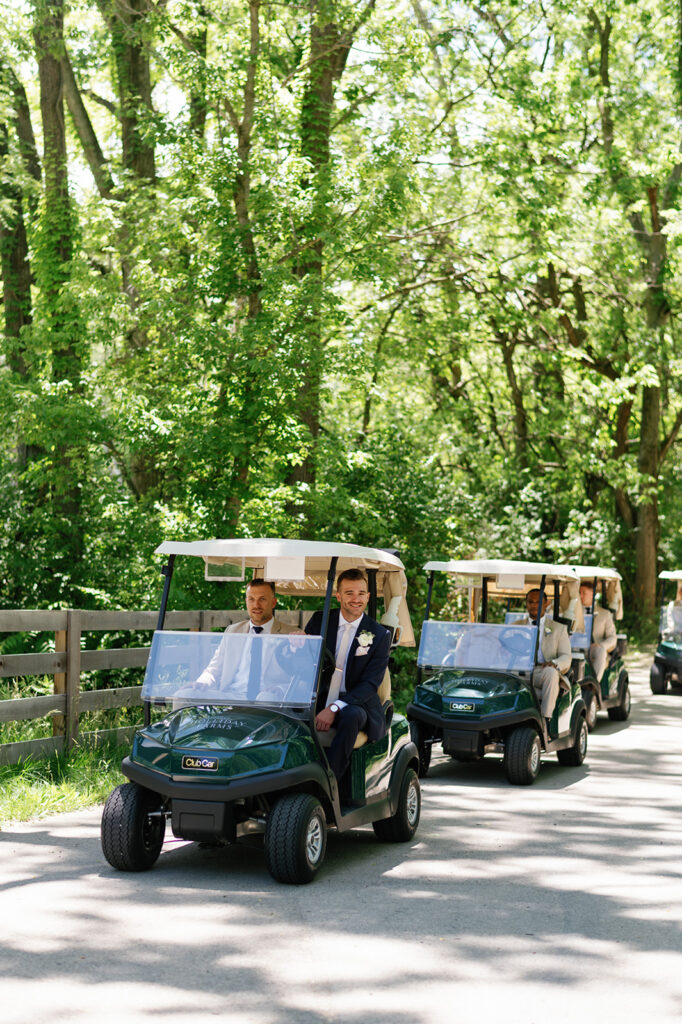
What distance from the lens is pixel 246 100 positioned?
1514cm

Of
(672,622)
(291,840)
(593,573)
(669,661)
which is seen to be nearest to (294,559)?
(291,840)

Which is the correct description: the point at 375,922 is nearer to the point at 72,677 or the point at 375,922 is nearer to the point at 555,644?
the point at 72,677

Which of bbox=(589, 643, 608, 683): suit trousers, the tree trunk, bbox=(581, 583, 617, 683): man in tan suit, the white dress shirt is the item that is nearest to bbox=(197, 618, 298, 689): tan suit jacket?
the white dress shirt

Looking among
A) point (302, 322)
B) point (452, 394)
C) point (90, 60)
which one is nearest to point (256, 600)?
point (302, 322)

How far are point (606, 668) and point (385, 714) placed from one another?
756 centimetres

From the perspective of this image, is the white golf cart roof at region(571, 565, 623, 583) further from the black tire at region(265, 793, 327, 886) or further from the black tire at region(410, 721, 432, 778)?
the black tire at region(265, 793, 327, 886)

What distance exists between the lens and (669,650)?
19906 millimetres

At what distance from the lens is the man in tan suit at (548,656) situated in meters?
11.3

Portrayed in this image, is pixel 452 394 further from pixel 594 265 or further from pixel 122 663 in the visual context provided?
pixel 122 663

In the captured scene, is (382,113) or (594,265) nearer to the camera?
(382,113)

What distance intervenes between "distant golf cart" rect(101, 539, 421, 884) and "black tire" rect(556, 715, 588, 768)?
3.90m

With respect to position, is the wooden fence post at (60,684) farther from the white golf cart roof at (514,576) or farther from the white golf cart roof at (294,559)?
the white golf cart roof at (514,576)

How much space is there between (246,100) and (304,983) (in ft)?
40.6

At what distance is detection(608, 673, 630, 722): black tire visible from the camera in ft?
51.6
